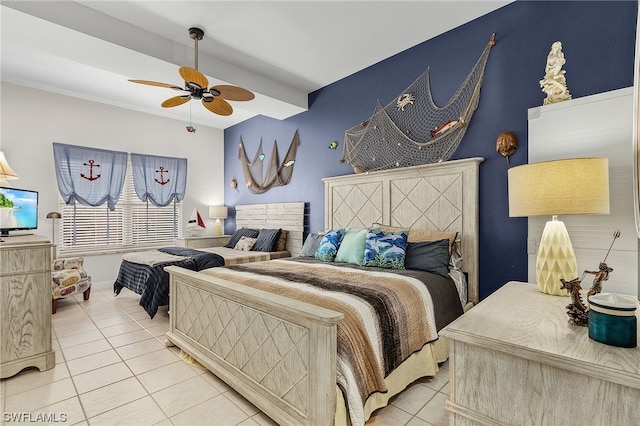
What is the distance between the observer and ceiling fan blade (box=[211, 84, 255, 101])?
2.89 meters

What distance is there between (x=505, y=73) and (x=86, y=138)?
5.63 m

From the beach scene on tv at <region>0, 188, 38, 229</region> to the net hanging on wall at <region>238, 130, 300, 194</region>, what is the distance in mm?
2975

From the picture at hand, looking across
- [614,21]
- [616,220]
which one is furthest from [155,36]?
[616,220]

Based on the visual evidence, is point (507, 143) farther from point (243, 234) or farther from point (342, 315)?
point (243, 234)

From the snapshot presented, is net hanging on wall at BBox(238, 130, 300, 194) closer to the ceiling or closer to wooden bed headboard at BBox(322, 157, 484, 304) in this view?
the ceiling

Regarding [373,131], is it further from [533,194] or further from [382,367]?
[382,367]

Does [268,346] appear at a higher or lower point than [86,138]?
lower

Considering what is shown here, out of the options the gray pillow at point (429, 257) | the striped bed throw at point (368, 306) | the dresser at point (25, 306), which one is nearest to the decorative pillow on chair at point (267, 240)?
the striped bed throw at point (368, 306)

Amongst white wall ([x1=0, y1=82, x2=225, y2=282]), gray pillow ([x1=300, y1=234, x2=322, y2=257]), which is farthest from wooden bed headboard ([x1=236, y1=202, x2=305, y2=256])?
white wall ([x1=0, y1=82, x2=225, y2=282])

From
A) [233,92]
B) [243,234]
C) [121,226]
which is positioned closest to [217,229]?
[243,234]

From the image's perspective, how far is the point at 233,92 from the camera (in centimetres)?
298

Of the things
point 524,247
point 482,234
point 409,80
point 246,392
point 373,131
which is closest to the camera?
point 246,392

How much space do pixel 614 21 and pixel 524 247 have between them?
1.76 meters

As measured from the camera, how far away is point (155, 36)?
3.05 m
